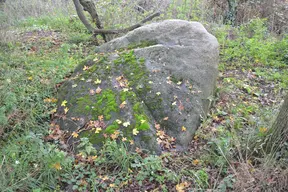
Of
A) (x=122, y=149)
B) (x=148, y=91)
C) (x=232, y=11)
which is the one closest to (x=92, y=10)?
(x=148, y=91)

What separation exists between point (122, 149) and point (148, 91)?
4.00 ft

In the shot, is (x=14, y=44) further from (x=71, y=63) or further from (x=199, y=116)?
(x=199, y=116)

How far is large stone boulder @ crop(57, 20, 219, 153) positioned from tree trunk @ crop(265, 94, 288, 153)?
1133 mm

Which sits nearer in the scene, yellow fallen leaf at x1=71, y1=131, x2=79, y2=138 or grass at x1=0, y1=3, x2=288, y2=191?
grass at x1=0, y1=3, x2=288, y2=191

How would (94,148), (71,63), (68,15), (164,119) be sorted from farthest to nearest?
(68,15)
(71,63)
(164,119)
(94,148)

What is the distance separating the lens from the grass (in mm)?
2959

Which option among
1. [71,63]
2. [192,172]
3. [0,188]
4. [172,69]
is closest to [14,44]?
[71,63]

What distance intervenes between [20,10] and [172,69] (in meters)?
6.25

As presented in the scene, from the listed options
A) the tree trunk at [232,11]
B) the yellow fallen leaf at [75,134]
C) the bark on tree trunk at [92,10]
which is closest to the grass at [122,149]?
the yellow fallen leaf at [75,134]

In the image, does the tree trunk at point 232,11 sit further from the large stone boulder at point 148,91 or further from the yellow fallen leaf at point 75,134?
the yellow fallen leaf at point 75,134

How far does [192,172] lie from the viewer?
10.4ft

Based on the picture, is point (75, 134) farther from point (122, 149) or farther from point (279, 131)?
point (279, 131)

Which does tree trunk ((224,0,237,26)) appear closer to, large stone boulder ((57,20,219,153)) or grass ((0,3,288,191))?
grass ((0,3,288,191))

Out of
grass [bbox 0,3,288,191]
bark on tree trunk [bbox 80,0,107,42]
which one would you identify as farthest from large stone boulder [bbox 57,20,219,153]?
bark on tree trunk [bbox 80,0,107,42]
